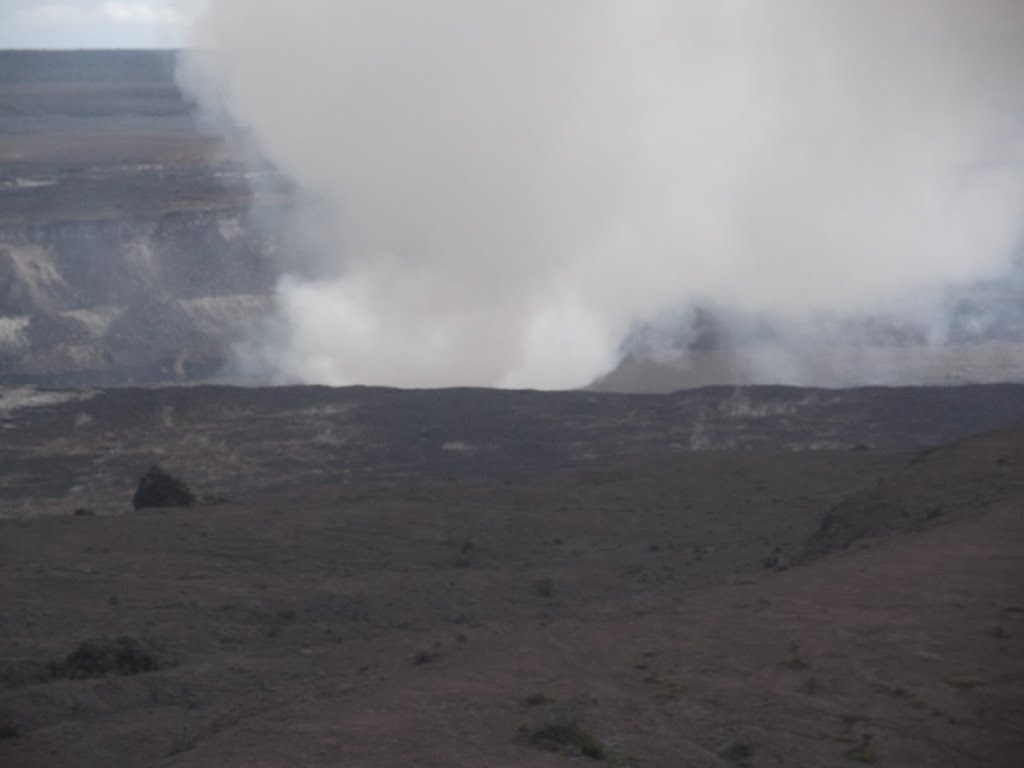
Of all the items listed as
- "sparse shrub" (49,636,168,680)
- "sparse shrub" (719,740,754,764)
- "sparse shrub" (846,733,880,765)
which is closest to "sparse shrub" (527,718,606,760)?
"sparse shrub" (719,740,754,764)

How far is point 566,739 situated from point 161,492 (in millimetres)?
18799

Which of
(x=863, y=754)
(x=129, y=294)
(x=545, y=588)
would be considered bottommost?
(x=863, y=754)

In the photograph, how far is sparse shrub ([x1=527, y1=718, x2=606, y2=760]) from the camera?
37.6ft

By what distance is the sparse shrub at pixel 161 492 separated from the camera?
29.1m

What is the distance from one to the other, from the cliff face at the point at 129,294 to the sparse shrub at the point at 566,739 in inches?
1677

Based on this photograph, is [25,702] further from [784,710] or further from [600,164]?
[600,164]

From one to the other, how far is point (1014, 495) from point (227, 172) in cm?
7003

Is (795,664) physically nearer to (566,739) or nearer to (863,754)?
(863,754)

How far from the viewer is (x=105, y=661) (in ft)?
58.4

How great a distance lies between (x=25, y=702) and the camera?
16219 mm

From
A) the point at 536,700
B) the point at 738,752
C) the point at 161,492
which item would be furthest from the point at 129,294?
the point at 738,752

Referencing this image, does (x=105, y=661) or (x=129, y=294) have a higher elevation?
(x=129, y=294)

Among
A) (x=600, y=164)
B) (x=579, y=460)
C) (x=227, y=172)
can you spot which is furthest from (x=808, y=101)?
(x=227, y=172)

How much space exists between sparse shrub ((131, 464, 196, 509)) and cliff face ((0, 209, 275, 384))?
938 inches
